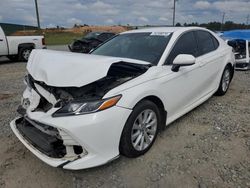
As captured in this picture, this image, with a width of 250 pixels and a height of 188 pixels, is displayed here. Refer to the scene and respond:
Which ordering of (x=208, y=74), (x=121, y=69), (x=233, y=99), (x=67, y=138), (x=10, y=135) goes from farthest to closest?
(x=233, y=99)
(x=208, y=74)
(x=10, y=135)
(x=121, y=69)
(x=67, y=138)

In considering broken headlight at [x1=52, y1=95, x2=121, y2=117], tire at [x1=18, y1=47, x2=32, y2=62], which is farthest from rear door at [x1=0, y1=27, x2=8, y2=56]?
broken headlight at [x1=52, y1=95, x2=121, y2=117]

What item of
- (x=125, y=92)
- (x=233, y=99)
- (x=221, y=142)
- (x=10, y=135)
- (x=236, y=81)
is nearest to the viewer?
(x=125, y=92)

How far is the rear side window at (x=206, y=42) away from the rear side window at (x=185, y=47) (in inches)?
7.7

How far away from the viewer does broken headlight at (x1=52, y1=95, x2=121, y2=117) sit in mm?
2525

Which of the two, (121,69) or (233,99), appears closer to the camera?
(121,69)

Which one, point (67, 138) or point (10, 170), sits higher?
point (67, 138)

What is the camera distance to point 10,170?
9.55ft

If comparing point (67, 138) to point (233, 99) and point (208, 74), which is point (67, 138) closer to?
point (208, 74)

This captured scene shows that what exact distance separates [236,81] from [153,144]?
186 inches

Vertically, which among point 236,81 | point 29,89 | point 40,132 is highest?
point 29,89

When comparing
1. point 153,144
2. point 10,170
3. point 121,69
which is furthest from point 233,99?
point 10,170

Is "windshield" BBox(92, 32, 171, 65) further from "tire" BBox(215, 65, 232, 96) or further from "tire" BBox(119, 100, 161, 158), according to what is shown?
"tire" BBox(215, 65, 232, 96)

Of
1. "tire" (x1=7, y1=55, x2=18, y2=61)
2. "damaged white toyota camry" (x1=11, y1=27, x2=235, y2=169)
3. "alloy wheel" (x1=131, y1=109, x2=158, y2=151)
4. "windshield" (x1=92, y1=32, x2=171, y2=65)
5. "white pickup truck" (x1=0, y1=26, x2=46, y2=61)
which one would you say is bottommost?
"tire" (x1=7, y1=55, x2=18, y2=61)

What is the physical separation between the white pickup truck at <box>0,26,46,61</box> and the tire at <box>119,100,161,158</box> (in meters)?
9.62
